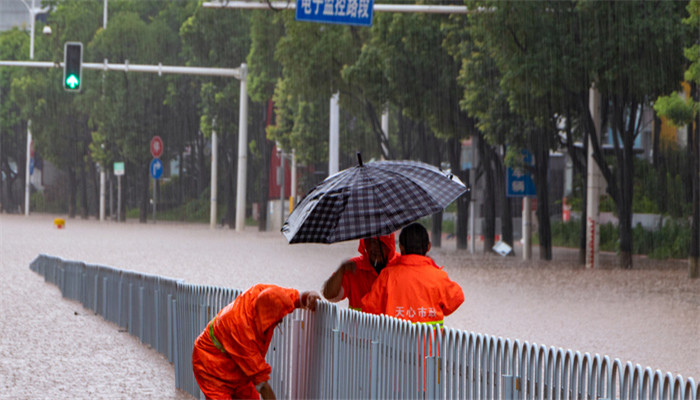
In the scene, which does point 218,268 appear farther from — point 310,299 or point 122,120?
point 122,120

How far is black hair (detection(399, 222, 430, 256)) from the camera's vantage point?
20.7 ft

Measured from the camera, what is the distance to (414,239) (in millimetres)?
6324

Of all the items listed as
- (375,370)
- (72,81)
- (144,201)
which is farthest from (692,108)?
(144,201)

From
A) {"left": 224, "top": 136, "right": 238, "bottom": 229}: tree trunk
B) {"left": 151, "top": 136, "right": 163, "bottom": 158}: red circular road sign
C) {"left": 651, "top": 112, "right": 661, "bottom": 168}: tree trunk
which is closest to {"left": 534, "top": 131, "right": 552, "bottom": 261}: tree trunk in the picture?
{"left": 651, "top": 112, "right": 661, "bottom": 168}: tree trunk

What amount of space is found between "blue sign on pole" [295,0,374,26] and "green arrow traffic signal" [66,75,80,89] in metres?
10.1

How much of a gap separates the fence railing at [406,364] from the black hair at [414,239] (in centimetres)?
43

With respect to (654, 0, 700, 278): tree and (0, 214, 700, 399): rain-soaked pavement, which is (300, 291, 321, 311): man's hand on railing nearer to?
(0, 214, 700, 399): rain-soaked pavement

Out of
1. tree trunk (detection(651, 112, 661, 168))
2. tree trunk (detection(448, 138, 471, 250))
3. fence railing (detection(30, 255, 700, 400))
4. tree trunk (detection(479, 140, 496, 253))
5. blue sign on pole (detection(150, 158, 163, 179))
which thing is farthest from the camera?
blue sign on pole (detection(150, 158, 163, 179))

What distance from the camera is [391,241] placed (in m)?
6.73

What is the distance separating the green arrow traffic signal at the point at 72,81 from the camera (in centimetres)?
2985

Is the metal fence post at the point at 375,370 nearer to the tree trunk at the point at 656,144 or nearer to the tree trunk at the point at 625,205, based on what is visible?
the tree trunk at the point at 625,205

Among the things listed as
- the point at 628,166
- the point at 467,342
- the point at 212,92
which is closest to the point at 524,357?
the point at 467,342

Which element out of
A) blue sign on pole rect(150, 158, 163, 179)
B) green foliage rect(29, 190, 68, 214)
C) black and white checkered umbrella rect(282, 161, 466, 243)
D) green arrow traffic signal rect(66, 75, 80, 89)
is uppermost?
green arrow traffic signal rect(66, 75, 80, 89)

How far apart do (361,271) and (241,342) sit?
0.90m
